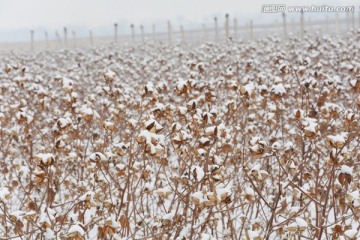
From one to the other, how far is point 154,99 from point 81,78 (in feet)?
24.6

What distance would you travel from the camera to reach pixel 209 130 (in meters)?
2.91

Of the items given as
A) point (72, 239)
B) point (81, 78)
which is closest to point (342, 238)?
point (72, 239)

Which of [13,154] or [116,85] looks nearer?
[13,154]

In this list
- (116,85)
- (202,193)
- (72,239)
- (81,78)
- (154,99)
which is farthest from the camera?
(81,78)

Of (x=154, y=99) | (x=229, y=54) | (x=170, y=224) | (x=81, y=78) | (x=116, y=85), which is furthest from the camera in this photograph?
(x=229, y=54)

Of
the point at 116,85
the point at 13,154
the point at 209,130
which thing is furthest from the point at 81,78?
the point at 209,130

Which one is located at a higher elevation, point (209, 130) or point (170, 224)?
point (209, 130)

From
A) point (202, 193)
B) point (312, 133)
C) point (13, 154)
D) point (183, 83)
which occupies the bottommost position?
point (13, 154)

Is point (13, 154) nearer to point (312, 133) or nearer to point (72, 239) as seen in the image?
point (72, 239)

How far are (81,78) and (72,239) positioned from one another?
9.05m

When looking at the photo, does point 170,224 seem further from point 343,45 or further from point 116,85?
point 343,45

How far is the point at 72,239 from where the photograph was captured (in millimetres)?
2551

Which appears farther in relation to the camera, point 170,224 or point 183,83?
point 183,83

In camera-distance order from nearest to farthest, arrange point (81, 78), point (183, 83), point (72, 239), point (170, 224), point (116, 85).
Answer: point (72, 239)
point (170, 224)
point (183, 83)
point (116, 85)
point (81, 78)
